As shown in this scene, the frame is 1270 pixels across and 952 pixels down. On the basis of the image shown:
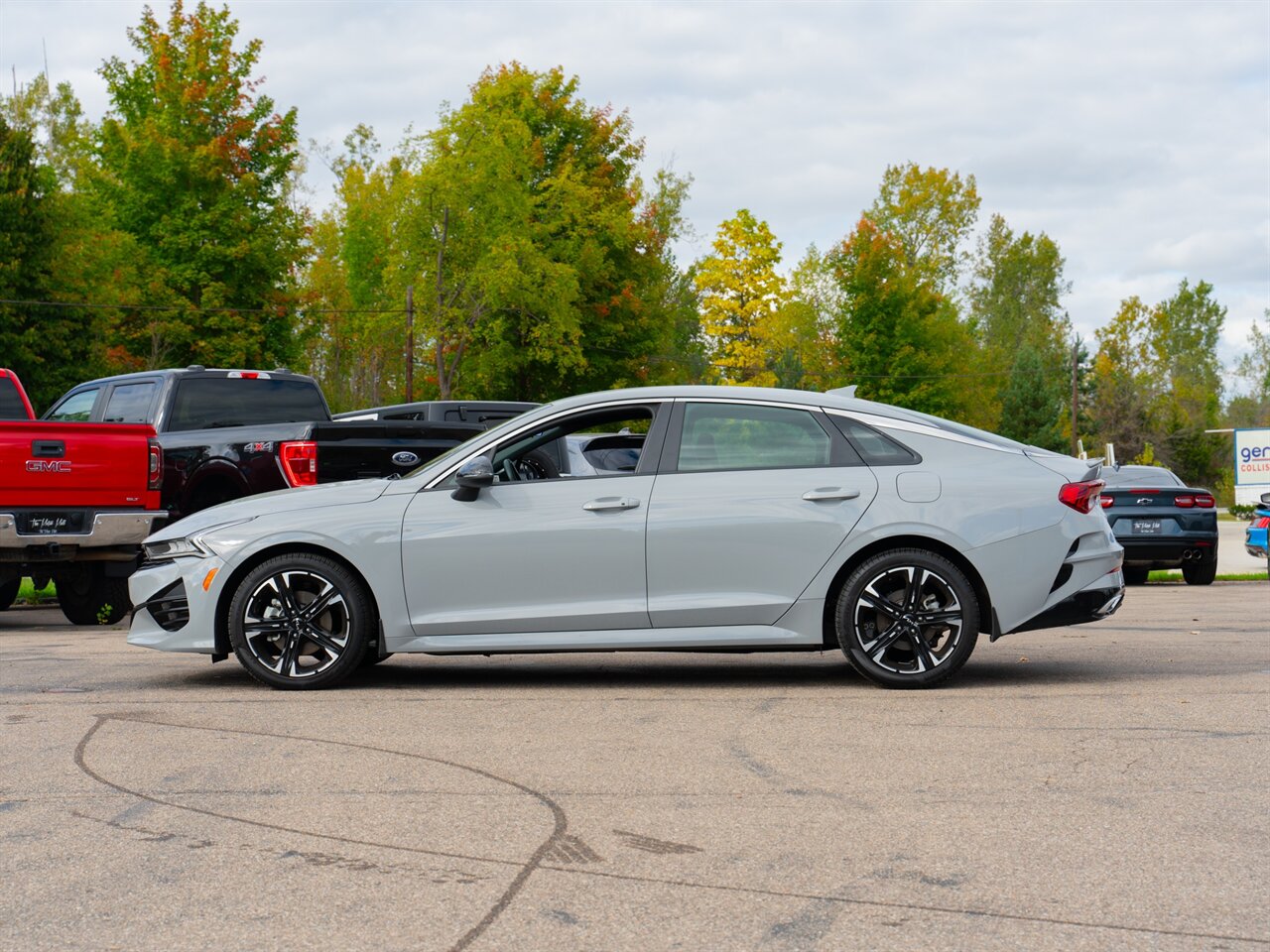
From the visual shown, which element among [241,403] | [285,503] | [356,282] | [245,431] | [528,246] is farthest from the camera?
[356,282]

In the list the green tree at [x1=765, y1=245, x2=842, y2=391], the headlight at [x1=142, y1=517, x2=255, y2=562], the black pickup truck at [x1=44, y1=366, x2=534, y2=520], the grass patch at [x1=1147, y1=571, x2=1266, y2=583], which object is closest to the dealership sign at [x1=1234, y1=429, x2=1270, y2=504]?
the grass patch at [x1=1147, y1=571, x2=1266, y2=583]

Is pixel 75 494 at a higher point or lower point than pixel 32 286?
lower

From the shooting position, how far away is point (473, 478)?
8.03 metres

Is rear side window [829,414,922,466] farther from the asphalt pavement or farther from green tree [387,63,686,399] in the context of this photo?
green tree [387,63,686,399]

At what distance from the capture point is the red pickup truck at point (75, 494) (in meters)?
11.4

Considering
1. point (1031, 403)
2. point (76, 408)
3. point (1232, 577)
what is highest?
point (1031, 403)

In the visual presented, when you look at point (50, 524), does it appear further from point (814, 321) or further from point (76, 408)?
point (814, 321)

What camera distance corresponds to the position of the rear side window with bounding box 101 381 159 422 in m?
13.9

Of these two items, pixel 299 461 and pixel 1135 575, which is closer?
pixel 299 461

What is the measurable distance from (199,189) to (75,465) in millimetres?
37157

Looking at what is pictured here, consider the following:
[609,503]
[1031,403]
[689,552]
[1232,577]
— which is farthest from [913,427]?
[1031,403]

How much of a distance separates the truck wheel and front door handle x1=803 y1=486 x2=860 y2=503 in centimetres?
712

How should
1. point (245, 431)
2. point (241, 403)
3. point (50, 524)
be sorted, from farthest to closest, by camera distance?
point (241, 403) → point (245, 431) → point (50, 524)

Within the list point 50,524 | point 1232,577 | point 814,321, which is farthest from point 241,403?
point 814,321
